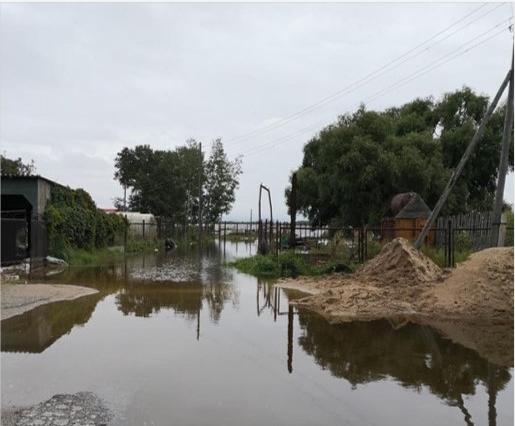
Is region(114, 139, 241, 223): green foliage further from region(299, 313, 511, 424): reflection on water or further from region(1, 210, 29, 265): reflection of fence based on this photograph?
region(299, 313, 511, 424): reflection on water

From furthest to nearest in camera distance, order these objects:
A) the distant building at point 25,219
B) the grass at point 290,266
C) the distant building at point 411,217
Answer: the distant building at point 411,217
the distant building at point 25,219
the grass at point 290,266

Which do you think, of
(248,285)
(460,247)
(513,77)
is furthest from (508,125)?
(248,285)

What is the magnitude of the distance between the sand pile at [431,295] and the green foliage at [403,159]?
17089 millimetres

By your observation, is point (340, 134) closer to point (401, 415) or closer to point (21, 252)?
point (21, 252)

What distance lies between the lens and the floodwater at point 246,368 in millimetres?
5605

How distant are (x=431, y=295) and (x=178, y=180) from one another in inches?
1825

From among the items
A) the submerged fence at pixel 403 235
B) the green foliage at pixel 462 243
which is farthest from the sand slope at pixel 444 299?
the green foliage at pixel 462 243

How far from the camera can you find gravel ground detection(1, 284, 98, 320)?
11.4 m

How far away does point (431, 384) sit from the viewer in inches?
258

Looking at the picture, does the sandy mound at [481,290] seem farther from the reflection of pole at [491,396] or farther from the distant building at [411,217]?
the distant building at [411,217]

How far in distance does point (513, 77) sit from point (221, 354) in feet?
38.7

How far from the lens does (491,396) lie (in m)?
6.10

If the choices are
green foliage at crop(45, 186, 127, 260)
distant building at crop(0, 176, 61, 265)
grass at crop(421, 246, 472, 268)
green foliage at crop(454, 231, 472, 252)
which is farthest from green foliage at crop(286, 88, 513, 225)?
distant building at crop(0, 176, 61, 265)

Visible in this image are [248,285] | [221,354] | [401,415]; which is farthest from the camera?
[248,285]
